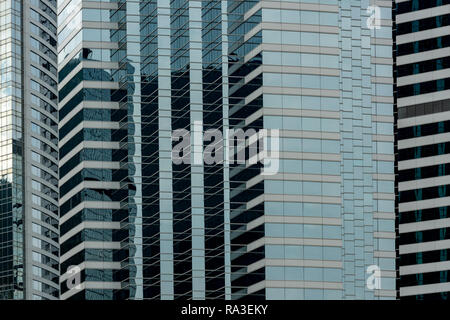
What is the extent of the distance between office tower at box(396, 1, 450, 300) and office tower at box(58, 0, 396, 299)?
7.09 feet

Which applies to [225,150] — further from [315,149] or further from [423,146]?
[423,146]

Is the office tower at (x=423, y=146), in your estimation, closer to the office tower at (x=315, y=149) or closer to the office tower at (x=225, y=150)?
the office tower at (x=315, y=149)

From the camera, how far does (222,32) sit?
192875 millimetres

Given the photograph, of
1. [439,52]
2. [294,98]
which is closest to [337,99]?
[294,98]

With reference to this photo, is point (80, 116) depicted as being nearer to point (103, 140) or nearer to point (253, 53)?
point (103, 140)

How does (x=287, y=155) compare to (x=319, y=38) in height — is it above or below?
below

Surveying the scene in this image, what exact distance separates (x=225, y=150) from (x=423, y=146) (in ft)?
95.4

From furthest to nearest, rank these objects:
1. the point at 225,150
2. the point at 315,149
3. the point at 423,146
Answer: the point at 423,146 < the point at 225,150 < the point at 315,149

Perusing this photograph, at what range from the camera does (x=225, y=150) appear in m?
187

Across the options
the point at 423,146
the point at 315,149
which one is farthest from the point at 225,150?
the point at 423,146

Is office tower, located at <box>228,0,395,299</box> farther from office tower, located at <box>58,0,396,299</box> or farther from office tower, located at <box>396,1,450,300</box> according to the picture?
office tower, located at <box>396,1,450,300</box>

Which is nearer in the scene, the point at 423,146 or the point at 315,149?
the point at 315,149
